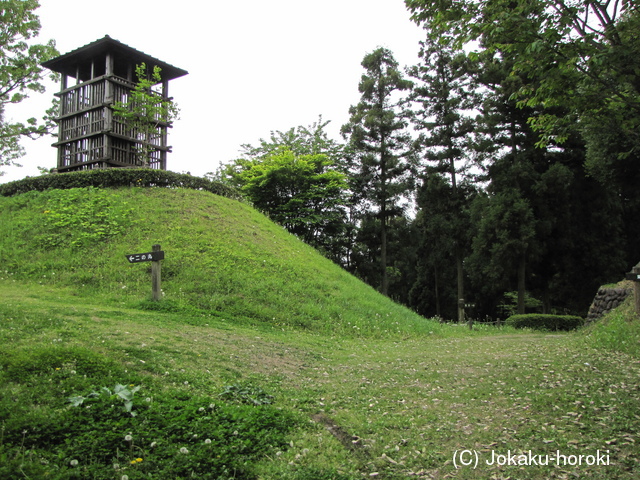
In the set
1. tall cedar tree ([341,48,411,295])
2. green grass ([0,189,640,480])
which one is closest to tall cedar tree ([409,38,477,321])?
tall cedar tree ([341,48,411,295])

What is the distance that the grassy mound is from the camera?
12.2 meters

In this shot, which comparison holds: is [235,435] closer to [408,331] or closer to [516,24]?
[516,24]

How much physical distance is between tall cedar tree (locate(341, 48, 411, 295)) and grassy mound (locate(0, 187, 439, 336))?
11227 millimetres

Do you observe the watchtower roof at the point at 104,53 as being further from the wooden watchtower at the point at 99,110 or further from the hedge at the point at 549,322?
the hedge at the point at 549,322

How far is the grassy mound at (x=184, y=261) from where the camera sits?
12.2 m

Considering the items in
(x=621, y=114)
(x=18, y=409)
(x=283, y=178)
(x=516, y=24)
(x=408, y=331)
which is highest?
(x=283, y=178)

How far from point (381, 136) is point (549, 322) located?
1625 centimetres

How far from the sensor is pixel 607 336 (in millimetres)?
9773

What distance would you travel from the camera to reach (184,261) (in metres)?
14.1

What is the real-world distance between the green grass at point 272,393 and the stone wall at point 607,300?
1545 mm

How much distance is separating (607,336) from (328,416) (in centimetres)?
814

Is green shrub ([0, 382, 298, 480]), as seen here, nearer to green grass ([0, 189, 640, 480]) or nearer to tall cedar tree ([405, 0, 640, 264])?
green grass ([0, 189, 640, 480])

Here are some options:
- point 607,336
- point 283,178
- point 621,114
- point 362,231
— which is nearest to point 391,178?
point 362,231

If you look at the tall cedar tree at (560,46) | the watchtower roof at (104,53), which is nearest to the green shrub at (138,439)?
the tall cedar tree at (560,46)
